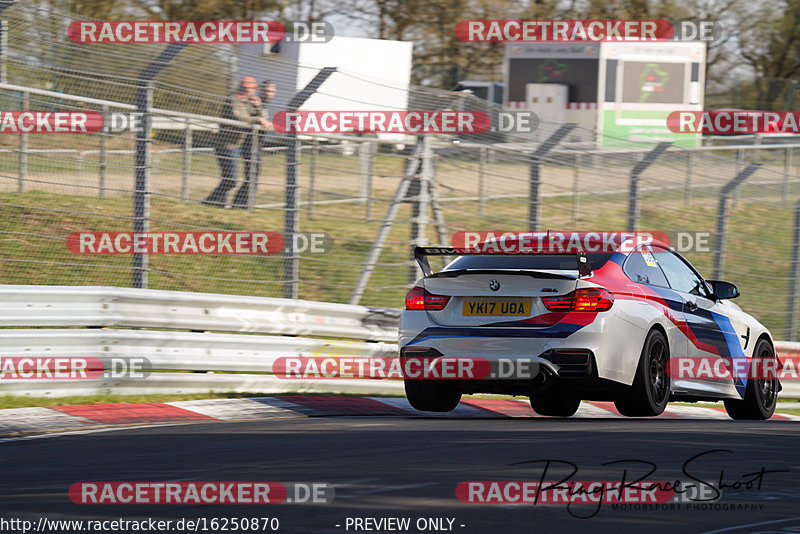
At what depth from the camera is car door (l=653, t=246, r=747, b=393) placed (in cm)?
1004

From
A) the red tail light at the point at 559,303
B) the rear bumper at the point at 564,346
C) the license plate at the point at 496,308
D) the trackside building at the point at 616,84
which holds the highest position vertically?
the trackside building at the point at 616,84

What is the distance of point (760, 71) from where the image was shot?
42469 millimetres

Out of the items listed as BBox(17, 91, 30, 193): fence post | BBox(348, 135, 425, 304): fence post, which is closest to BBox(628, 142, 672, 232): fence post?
BBox(348, 135, 425, 304): fence post

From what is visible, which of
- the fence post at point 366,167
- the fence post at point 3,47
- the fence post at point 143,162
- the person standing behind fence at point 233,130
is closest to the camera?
the fence post at point 3,47

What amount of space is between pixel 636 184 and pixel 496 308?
200 inches

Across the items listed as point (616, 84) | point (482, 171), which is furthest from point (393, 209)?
point (616, 84)

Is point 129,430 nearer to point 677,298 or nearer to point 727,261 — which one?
point 677,298

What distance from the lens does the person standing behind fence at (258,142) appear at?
11.8 metres

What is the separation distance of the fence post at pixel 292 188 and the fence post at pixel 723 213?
4.90 meters

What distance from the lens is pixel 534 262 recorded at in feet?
29.8

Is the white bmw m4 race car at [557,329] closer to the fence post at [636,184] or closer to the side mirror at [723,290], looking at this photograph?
the side mirror at [723,290]

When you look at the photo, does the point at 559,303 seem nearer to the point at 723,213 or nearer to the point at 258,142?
the point at 258,142

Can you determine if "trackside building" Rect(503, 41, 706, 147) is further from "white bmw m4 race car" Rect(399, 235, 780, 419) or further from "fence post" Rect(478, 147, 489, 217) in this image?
"white bmw m4 race car" Rect(399, 235, 780, 419)

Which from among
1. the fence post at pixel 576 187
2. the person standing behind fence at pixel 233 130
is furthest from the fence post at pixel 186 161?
the fence post at pixel 576 187
